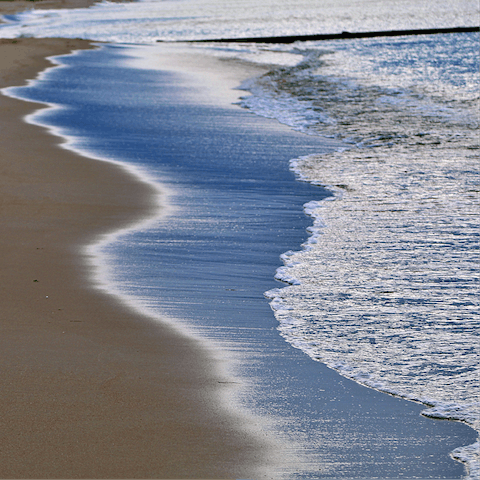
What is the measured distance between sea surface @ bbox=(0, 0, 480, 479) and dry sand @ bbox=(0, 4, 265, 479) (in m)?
0.22

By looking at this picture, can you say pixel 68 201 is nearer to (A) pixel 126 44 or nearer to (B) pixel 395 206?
(B) pixel 395 206

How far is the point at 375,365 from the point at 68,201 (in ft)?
11.9

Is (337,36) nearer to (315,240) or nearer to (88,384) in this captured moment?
(315,240)

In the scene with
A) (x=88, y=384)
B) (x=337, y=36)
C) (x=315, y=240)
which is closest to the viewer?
(x=88, y=384)

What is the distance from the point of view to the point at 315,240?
18.6 ft

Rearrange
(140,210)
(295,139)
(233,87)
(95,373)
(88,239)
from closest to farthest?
(95,373), (88,239), (140,210), (295,139), (233,87)

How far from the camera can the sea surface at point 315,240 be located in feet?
11.0

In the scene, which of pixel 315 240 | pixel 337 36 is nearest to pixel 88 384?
pixel 315 240

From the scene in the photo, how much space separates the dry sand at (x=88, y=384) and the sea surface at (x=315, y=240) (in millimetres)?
221

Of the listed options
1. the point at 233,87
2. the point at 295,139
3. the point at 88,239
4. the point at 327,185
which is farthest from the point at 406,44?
the point at 88,239

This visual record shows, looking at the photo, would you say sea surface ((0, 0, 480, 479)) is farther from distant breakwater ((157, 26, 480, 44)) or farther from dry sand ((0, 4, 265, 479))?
distant breakwater ((157, 26, 480, 44))

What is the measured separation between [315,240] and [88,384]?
2671 millimetres

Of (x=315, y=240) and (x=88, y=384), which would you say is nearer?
(x=88, y=384)

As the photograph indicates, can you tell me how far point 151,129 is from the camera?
1026 centimetres
